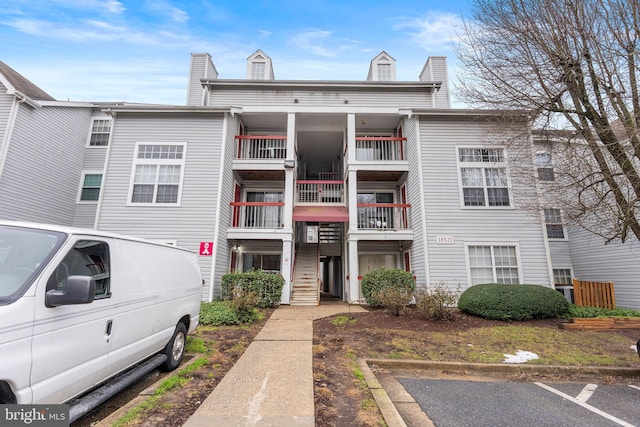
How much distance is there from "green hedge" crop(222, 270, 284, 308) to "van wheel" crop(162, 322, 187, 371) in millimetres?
5676

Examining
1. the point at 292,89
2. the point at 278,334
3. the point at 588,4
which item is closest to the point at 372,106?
the point at 292,89

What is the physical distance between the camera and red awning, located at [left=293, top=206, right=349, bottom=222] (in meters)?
12.9

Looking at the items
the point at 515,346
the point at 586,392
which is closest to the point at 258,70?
the point at 515,346

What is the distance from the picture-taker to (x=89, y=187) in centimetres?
1408

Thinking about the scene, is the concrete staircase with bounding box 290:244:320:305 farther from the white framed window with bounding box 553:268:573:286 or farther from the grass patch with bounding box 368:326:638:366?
the white framed window with bounding box 553:268:573:286

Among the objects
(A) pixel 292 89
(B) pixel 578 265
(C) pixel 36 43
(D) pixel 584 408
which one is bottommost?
(D) pixel 584 408

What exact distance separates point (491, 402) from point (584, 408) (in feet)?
3.97

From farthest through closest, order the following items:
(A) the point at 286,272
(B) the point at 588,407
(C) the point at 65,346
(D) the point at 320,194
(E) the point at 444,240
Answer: (D) the point at 320,194
(A) the point at 286,272
(E) the point at 444,240
(B) the point at 588,407
(C) the point at 65,346

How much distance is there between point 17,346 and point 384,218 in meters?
13.0

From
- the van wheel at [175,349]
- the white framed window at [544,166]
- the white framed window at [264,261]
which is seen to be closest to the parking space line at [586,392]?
the van wheel at [175,349]

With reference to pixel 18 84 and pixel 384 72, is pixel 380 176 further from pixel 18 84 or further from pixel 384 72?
pixel 18 84

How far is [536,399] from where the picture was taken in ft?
13.1

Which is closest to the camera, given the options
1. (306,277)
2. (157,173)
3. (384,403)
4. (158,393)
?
(384,403)

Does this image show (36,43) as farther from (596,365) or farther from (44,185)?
(596,365)
